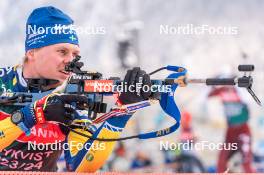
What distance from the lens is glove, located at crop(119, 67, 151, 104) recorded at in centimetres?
320

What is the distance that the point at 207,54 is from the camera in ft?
25.7

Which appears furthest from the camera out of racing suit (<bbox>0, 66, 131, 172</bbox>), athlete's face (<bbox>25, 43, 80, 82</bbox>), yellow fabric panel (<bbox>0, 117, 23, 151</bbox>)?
athlete's face (<bbox>25, 43, 80, 82</bbox>)

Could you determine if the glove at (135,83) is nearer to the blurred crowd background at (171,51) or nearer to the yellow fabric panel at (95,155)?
the yellow fabric panel at (95,155)

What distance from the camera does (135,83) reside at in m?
3.21

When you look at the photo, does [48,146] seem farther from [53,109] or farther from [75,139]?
[53,109]

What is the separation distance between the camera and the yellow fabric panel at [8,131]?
129 inches

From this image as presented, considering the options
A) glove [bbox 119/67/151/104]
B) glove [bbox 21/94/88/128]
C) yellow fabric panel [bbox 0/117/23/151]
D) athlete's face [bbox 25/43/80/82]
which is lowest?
yellow fabric panel [bbox 0/117/23/151]

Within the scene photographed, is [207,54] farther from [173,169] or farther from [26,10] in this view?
[26,10]

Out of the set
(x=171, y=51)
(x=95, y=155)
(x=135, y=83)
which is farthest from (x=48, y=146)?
(x=171, y=51)

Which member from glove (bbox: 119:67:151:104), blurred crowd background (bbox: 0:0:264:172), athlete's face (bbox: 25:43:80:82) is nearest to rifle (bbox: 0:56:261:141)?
glove (bbox: 119:67:151:104)

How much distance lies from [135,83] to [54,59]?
2.24ft

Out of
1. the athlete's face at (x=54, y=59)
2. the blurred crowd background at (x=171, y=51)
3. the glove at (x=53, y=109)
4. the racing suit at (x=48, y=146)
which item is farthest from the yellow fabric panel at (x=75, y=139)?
the blurred crowd background at (x=171, y=51)

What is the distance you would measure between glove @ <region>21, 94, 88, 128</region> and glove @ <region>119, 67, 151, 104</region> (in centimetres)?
22

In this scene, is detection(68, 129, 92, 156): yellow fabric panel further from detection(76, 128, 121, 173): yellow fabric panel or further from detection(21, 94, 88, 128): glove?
detection(21, 94, 88, 128): glove
